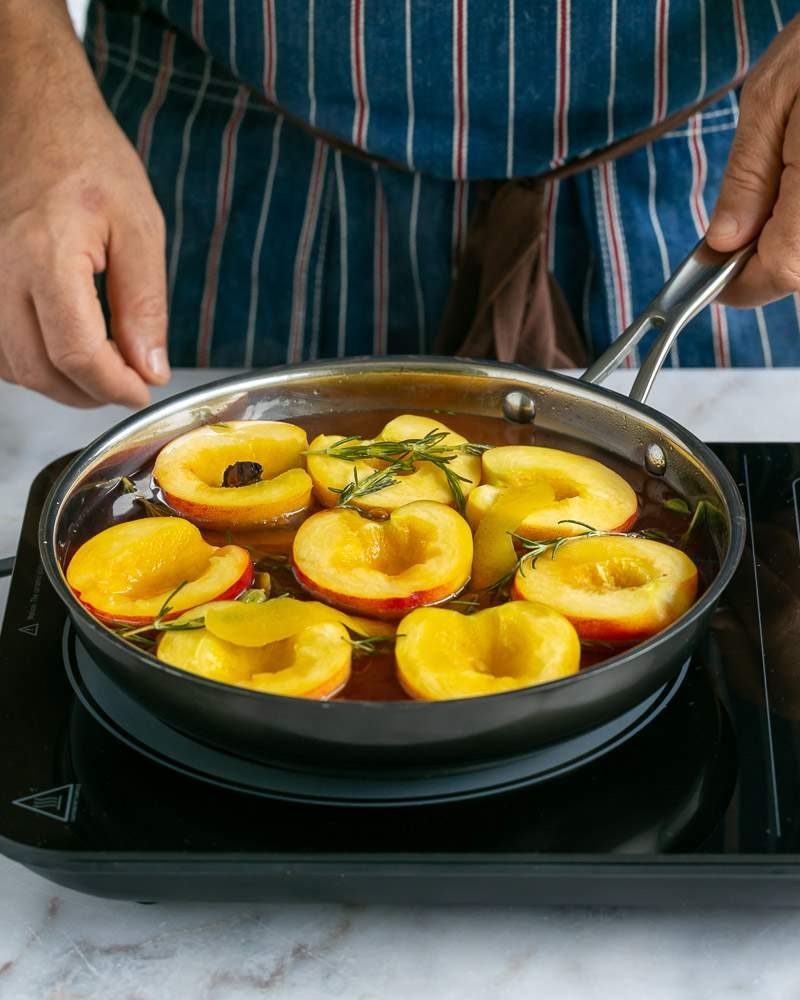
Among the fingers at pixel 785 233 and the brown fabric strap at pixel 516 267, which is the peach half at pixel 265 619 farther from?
the brown fabric strap at pixel 516 267

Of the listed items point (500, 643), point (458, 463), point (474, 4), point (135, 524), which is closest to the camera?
point (500, 643)

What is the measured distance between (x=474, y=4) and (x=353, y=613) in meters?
0.99

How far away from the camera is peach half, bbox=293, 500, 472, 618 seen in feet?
3.22

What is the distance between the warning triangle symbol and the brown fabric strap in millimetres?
1016

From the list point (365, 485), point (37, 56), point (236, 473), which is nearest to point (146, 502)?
point (236, 473)

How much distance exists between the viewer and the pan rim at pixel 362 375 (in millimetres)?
792

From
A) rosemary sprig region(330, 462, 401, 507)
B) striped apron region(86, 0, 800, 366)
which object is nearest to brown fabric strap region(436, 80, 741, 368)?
striped apron region(86, 0, 800, 366)

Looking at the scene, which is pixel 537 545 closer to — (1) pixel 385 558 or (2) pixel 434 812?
(1) pixel 385 558

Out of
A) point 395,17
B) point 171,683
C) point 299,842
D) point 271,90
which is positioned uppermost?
point 395,17

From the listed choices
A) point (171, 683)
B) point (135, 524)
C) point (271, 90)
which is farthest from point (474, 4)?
point (171, 683)

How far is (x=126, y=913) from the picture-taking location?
0.92 m

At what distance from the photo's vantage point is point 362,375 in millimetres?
1270

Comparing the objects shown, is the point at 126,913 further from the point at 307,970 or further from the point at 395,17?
the point at 395,17

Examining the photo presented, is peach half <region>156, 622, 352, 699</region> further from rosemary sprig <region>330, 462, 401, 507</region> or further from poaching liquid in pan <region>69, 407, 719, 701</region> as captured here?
rosemary sprig <region>330, 462, 401, 507</region>
